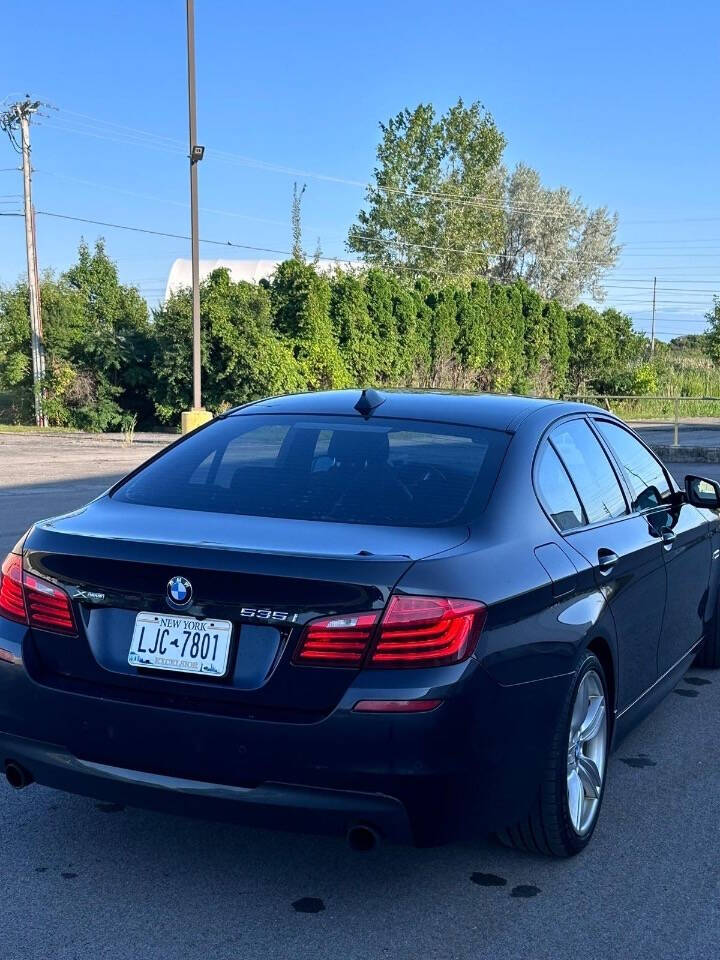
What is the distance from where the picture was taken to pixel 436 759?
298cm

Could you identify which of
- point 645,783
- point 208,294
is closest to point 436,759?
point 645,783

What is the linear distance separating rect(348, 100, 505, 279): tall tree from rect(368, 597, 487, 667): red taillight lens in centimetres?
5817

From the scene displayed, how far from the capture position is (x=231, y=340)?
3203 centimetres

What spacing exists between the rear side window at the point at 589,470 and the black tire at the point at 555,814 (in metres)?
0.72

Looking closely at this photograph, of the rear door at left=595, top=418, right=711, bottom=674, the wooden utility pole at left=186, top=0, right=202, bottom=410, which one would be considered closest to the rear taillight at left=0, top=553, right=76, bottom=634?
the rear door at left=595, top=418, right=711, bottom=674

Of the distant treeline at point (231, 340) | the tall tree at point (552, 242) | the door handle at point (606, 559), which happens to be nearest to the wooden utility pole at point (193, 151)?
the distant treeline at point (231, 340)

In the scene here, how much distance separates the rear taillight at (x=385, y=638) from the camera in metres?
2.96

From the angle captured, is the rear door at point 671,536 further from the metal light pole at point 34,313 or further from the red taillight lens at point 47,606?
the metal light pole at point 34,313

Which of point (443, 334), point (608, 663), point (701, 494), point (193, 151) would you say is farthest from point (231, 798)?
point (443, 334)

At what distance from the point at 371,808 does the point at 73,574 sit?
1091 mm

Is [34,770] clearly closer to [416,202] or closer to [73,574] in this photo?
[73,574]

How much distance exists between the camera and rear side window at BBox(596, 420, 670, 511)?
472cm

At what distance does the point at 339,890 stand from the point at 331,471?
136 centimetres

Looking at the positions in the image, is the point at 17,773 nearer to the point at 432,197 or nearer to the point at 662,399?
the point at 662,399
